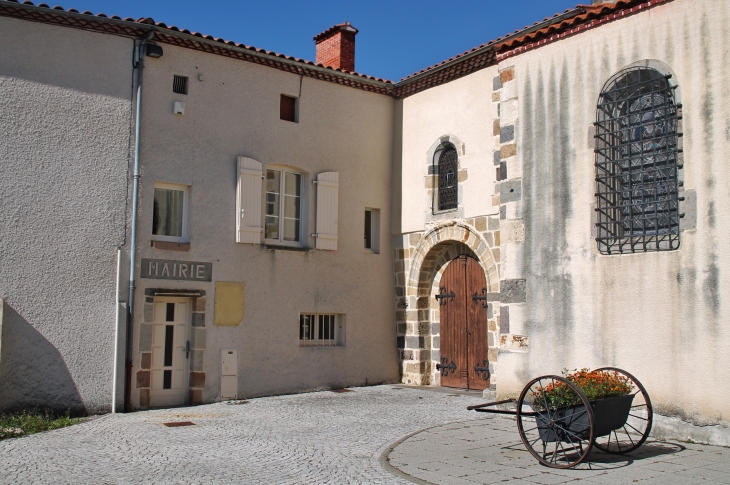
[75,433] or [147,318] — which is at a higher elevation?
[147,318]

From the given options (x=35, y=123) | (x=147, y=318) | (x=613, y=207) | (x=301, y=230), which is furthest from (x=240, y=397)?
(x=613, y=207)

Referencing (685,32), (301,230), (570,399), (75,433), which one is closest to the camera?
(570,399)

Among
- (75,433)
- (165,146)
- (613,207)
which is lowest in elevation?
(75,433)

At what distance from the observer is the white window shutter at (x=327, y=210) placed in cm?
1205

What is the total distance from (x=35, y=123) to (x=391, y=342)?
21.8 feet

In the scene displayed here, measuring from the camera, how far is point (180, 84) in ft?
36.0

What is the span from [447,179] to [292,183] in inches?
101

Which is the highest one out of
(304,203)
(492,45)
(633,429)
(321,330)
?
(492,45)

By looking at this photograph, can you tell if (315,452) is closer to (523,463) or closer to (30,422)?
(523,463)

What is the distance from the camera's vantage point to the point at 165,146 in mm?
10680

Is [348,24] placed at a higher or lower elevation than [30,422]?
higher

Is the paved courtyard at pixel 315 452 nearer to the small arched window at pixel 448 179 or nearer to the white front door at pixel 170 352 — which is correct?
the white front door at pixel 170 352

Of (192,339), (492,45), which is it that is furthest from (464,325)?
(492,45)

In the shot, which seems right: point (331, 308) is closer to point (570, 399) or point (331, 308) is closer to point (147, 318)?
point (147, 318)
